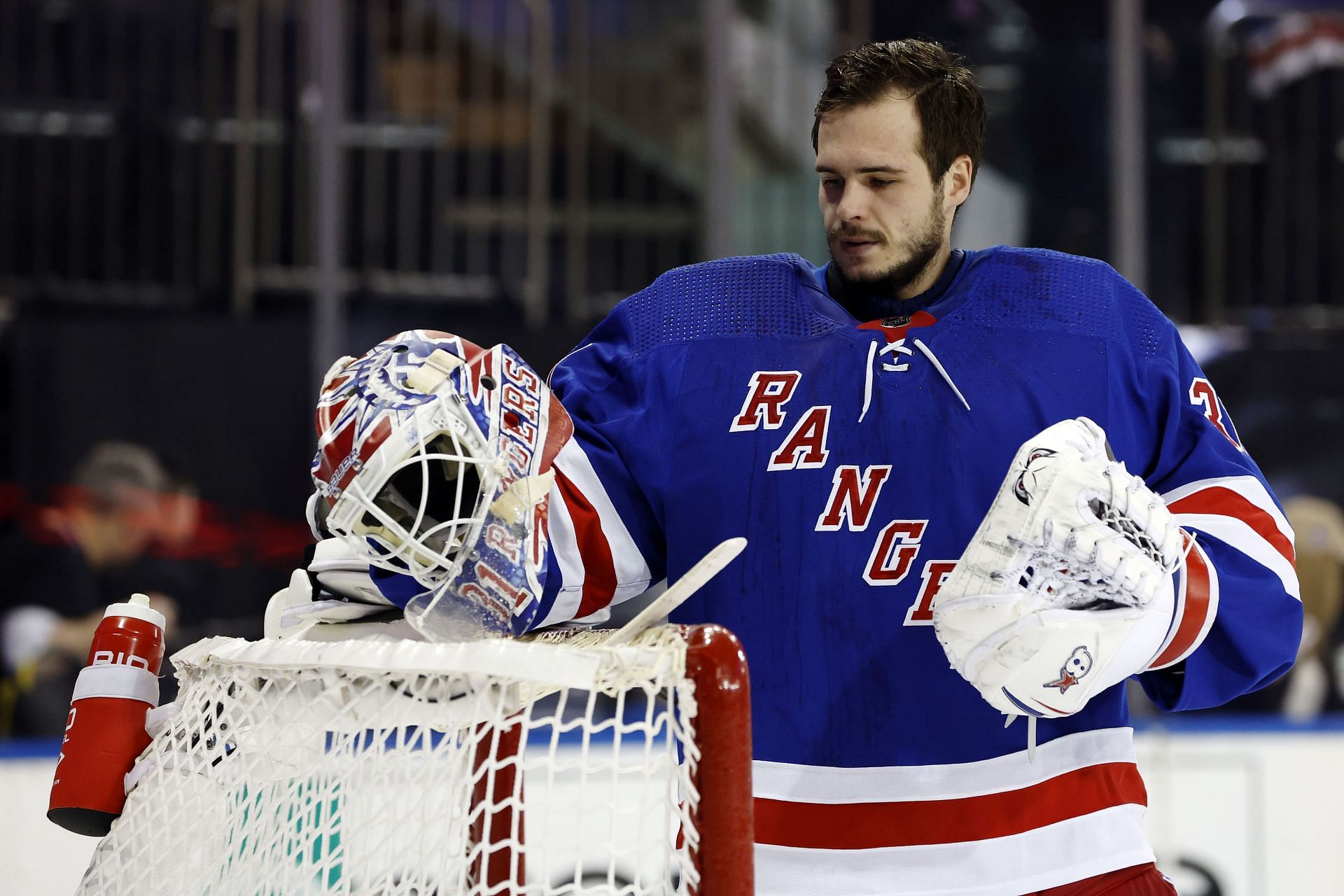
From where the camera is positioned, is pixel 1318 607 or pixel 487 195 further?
pixel 487 195

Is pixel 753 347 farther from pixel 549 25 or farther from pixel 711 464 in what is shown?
pixel 549 25

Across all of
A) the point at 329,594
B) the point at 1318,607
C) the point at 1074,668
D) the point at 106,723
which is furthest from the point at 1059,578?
the point at 1318,607

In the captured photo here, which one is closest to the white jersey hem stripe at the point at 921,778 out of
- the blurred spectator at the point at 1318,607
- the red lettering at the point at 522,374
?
the red lettering at the point at 522,374

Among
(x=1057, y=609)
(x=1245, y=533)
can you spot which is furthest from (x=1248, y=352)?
(x=1057, y=609)

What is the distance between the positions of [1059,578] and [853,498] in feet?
0.84

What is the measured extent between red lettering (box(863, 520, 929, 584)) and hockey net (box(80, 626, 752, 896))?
25cm

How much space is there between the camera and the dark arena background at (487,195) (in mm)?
3387

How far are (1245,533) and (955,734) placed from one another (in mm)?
293

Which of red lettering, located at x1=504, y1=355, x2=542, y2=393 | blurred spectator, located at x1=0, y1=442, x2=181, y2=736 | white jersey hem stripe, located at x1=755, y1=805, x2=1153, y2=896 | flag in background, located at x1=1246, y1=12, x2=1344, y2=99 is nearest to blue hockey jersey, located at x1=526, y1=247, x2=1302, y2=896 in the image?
white jersey hem stripe, located at x1=755, y1=805, x2=1153, y2=896

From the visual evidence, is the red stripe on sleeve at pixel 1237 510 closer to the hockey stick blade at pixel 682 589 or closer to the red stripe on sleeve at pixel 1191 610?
the red stripe on sleeve at pixel 1191 610

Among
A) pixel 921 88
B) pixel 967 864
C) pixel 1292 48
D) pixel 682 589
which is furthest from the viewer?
pixel 1292 48

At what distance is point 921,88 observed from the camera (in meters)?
1.30

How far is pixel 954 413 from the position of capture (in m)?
1.26

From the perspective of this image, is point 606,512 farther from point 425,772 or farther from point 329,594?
point 425,772
